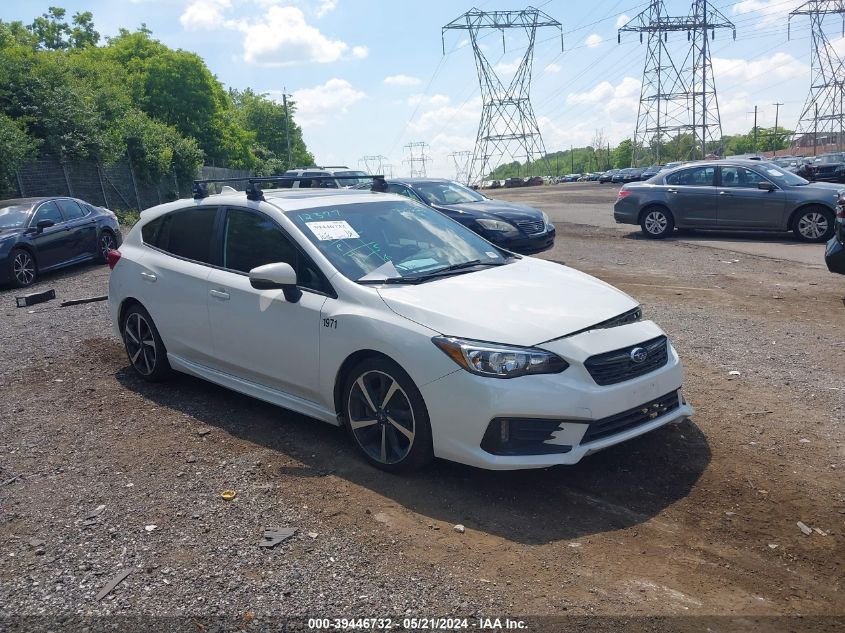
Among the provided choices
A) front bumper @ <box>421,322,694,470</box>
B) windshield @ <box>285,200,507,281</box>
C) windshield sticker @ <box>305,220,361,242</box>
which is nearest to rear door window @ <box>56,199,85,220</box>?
windshield @ <box>285,200,507,281</box>

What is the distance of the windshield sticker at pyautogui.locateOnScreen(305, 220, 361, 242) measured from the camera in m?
5.14

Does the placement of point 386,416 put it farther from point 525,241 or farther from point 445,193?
point 445,193

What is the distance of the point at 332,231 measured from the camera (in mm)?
5207

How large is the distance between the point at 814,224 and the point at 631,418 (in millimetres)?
12293

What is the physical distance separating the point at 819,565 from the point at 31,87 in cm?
2950

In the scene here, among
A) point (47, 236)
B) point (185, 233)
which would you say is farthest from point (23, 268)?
point (185, 233)

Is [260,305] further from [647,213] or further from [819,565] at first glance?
[647,213]

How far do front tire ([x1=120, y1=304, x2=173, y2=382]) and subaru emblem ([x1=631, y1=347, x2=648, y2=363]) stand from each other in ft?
12.8

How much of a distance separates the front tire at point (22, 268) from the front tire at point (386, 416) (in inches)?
417

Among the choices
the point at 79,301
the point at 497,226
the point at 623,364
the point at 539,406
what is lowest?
the point at 79,301

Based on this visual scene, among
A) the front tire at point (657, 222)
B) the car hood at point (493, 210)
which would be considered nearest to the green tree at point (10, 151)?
the car hood at point (493, 210)

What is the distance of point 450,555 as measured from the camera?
3617 millimetres

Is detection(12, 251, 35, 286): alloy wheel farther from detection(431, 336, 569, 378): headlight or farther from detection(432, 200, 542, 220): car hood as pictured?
detection(431, 336, 569, 378): headlight

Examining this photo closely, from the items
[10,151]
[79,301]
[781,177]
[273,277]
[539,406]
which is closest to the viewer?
[539,406]
